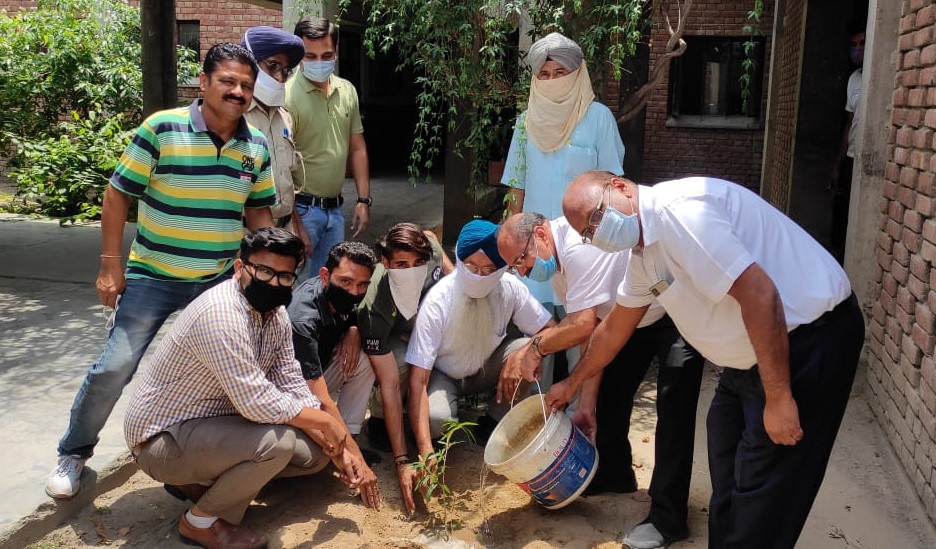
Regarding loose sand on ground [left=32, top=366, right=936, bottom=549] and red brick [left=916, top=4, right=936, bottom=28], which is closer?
loose sand on ground [left=32, top=366, right=936, bottom=549]

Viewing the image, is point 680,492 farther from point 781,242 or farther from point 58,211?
point 58,211

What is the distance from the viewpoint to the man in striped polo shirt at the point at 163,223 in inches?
128

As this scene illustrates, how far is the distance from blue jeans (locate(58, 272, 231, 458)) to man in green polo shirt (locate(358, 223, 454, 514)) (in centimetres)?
74

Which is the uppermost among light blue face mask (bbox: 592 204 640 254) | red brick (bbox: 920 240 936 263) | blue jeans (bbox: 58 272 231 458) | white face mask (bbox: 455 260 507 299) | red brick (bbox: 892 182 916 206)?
red brick (bbox: 892 182 916 206)

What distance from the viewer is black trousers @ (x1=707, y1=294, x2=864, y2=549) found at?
2.43 metres

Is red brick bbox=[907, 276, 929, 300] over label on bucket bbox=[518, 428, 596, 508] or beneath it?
over

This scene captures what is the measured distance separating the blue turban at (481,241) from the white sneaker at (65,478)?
1.71m

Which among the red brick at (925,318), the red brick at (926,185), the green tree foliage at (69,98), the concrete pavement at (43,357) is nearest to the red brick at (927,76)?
the red brick at (926,185)

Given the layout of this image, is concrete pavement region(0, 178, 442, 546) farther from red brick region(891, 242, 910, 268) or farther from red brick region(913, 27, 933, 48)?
red brick region(913, 27, 933, 48)

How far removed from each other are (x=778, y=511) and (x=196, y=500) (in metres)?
2.09

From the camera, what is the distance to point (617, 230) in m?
2.47

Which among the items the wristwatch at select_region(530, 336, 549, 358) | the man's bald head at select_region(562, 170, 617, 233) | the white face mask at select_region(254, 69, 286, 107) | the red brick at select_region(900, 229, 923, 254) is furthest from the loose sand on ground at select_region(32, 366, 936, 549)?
the white face mask at select_region(254, 69, 286, 107)

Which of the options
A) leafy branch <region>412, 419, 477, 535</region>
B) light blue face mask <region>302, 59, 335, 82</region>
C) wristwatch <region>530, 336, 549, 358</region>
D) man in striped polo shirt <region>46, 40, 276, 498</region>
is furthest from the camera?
light blue face mask <region>302, 59, 335, 82</region>

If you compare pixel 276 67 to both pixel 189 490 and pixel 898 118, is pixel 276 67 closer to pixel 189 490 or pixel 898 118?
pixel 189 490
